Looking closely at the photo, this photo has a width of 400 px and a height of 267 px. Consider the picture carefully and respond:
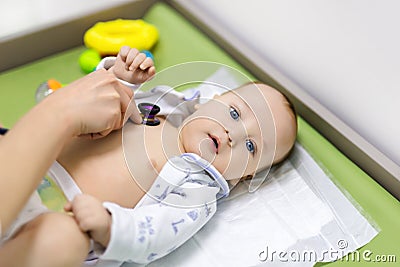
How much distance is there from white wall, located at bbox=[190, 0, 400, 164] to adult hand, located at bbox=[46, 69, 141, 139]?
46 cm

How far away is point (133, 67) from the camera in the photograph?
118 cm

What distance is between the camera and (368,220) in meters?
1.16

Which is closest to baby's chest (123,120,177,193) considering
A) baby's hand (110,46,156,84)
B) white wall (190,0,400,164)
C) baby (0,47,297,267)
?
baby (0,47,297,267)

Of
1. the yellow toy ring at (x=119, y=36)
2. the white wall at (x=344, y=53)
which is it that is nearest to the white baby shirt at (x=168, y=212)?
the white wall at (x=344, y=53)

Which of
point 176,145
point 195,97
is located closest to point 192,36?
point 195,97

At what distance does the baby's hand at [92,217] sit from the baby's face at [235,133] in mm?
252

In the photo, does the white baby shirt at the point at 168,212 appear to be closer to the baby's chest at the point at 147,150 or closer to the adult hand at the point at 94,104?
the baby's chest at the point at 147,150

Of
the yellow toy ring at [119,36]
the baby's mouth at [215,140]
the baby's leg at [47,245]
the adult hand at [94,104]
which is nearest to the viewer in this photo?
the baby's leg at [47,245]

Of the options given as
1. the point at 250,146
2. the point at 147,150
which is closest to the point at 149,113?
the point at 147,150

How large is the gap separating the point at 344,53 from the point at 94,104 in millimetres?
558

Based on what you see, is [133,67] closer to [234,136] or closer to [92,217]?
[234,136]

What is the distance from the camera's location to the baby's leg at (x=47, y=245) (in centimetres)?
90

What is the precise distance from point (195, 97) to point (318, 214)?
353mm

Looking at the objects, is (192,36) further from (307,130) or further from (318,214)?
(318,214)
